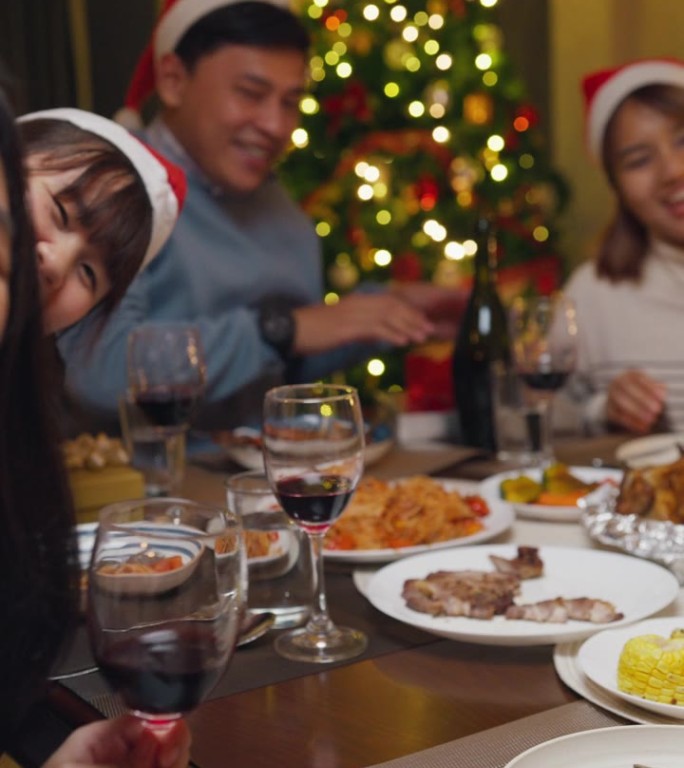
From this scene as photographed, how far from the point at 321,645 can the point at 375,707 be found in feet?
0.44

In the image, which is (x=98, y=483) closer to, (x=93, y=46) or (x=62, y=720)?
(x=62, y=720)

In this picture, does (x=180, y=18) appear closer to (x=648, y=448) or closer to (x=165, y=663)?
(x=648, y=448)

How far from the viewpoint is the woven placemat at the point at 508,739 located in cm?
77

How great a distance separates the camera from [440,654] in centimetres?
99

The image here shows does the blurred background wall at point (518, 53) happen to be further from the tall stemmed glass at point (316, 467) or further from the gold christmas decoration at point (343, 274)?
the tall stemmed glass at point (316, 467)

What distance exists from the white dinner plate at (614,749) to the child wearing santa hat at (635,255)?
1.45 m

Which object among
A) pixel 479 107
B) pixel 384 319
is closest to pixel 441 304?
pixel 384 319

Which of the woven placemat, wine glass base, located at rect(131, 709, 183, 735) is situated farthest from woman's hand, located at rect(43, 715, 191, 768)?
the woven placemat

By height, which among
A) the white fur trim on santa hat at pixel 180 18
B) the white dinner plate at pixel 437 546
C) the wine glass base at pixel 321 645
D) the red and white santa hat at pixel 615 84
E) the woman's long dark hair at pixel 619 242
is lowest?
the wine glass base at pixel 321 645

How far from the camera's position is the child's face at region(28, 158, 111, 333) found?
3.53ft

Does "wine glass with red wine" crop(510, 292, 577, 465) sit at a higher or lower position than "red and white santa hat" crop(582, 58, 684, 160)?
lower

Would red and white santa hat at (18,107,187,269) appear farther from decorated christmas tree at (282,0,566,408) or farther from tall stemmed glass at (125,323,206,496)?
decorated christmas tree at (282,0,566,408)

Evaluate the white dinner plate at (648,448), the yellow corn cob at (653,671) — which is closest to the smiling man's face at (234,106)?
the white dinner plate at (648,448)

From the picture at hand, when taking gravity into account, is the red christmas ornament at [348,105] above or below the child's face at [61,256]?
above
